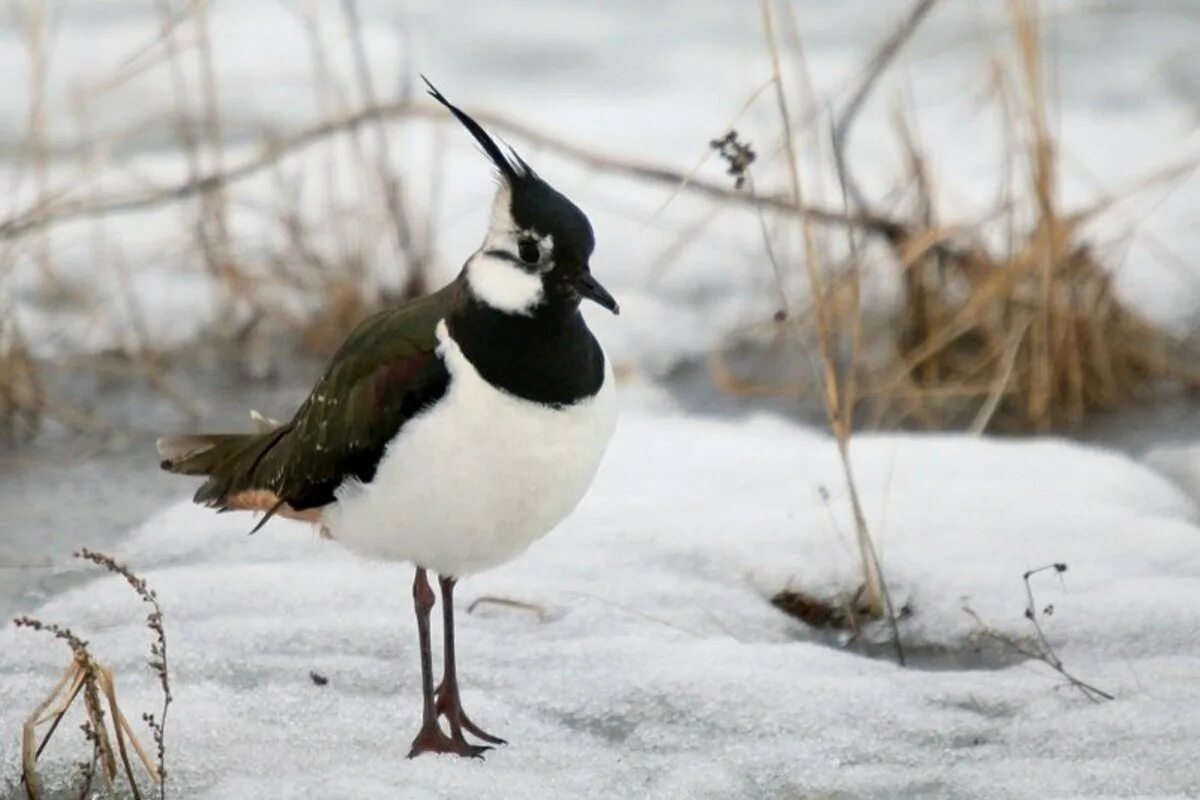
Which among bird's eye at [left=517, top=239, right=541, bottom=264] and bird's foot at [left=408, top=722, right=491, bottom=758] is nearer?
bird's eye at [left=517, top=239, right=541, bottom=264]

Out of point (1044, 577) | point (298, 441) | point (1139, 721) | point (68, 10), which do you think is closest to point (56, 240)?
point (68, 10)

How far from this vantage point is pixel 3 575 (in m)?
4.05

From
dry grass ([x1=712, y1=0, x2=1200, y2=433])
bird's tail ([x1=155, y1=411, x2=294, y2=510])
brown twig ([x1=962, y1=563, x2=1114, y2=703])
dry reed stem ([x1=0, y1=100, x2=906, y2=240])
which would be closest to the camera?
brown twig ([x1=962, y1=563, x2=1114, y2=703])

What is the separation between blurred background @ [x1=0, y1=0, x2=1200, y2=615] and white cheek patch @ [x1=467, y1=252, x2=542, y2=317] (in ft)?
1.76

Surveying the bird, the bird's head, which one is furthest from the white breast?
the bird's head

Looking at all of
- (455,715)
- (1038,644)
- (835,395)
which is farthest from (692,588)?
(455,715)

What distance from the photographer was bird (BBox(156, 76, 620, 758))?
3061mm

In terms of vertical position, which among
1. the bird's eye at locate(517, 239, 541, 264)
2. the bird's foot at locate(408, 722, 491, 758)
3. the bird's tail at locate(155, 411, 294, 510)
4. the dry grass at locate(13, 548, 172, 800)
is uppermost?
the bird's eye at locate(517, 239, 541, 264)

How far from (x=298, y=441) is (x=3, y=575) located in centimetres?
100

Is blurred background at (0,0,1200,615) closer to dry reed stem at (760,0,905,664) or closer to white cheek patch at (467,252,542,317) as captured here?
dry reed stem at (760,0,905,664)

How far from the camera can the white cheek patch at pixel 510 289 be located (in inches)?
122

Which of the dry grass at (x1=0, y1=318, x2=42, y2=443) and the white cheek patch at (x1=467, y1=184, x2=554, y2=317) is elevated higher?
the white cheek patch at (x1=467, y1=184, x2=554, y2=317)

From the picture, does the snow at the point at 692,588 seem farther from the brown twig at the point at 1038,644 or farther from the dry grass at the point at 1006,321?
the dry grass at the point at 1006,321

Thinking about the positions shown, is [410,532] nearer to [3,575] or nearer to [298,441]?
[298,441]
